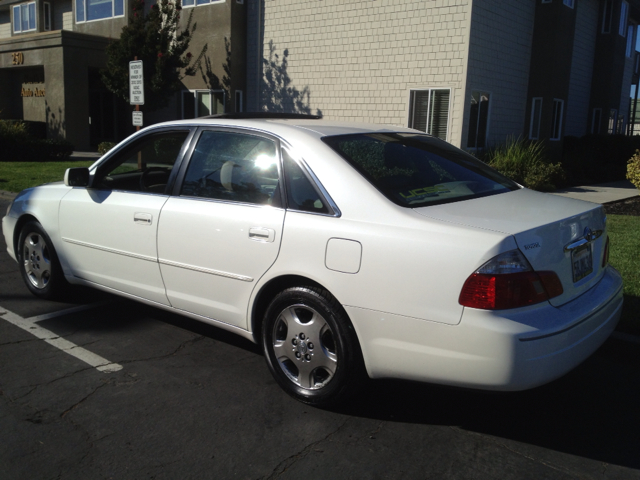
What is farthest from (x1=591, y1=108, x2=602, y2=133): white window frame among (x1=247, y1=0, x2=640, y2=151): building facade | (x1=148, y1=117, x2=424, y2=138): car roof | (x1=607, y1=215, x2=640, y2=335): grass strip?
(x1=148, y1=117, x2=424, y2=138): car roof

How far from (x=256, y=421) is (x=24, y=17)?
101 feet

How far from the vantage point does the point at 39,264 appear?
5.48 m

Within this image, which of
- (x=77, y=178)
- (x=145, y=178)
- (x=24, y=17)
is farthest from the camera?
(x=24, y=17)

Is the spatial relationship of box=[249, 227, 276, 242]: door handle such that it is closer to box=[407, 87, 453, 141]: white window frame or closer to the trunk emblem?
the trunk emblem

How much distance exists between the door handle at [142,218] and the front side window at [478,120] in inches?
471

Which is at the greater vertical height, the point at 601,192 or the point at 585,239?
the point at 585,239

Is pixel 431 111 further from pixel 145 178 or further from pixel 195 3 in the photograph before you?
pixel 145 178

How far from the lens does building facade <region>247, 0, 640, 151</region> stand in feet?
47.9

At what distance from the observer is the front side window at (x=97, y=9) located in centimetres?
2297

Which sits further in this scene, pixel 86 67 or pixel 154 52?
pixel 86 67

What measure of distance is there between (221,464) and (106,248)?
89.8 inches

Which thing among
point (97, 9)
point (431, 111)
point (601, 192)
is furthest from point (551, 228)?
point (97, 9)

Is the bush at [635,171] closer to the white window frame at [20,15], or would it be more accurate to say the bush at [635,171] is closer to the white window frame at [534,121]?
the white window frame at [534,121]

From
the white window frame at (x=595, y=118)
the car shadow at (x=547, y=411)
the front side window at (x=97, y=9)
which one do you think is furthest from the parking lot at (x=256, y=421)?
the front side window at (x=97, y=9)
